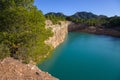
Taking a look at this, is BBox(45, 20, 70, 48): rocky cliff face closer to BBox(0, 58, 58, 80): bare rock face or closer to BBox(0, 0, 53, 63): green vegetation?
BBox(0, 0, 53, 63): green vegetation

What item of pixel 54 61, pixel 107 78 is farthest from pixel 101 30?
pixel 107 78

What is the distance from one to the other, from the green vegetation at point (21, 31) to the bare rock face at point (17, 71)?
0.77 meters

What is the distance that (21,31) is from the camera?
16734 mm

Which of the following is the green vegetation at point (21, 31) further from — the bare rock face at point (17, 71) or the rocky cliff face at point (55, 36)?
the rocky cliff face at point (55, 36)

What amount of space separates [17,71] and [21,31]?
4.53 meters

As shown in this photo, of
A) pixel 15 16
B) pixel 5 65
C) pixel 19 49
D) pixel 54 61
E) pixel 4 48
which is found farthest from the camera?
pixel 54 61

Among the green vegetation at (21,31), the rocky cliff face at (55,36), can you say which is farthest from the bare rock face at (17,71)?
the rocky cliff face at (55,36)

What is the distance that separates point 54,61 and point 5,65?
11283mm

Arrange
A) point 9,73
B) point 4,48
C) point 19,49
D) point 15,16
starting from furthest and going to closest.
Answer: point 15,16 < point 19,49 < point 4,48 < point 9,73

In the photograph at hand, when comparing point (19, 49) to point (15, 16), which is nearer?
point (19, 49)

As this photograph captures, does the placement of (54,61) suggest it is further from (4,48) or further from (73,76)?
(4,48)

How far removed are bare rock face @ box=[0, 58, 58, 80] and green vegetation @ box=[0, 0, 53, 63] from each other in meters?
0.77

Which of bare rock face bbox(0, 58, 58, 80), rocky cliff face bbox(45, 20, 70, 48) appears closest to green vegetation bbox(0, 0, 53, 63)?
bare rock face bbox(0, 58, 58, 80)

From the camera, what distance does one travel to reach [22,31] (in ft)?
55.1
